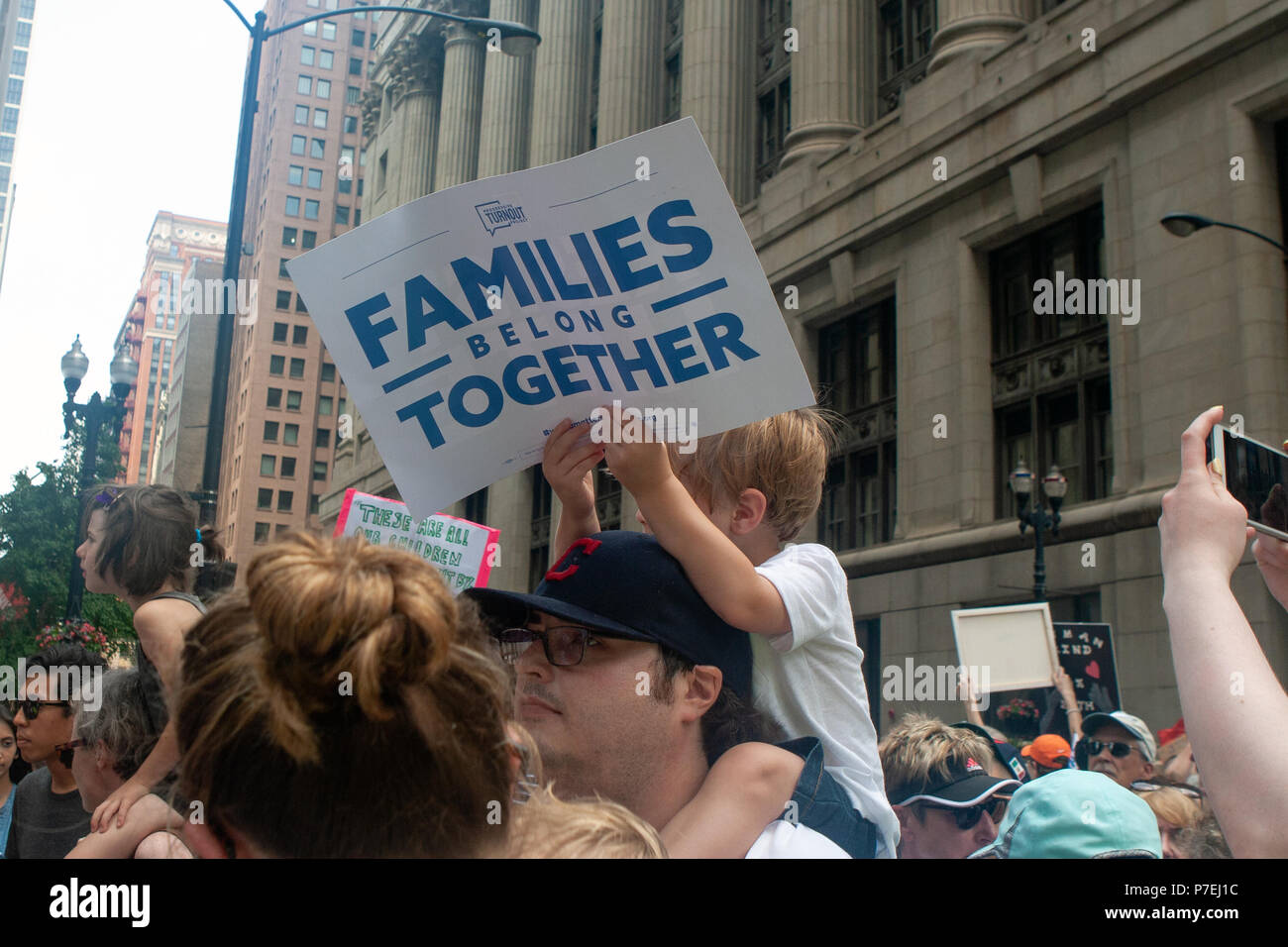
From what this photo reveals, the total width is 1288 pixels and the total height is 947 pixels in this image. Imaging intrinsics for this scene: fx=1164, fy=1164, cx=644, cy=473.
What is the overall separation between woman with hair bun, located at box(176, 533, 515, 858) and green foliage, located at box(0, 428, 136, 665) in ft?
145

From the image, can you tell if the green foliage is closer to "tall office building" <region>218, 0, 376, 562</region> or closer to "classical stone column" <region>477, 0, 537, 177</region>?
"classical stone column" <region>477, 0, 537, 177</region>

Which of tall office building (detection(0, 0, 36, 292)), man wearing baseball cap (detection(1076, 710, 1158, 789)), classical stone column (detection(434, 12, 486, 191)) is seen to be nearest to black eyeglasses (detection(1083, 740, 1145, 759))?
man wearing baseball cap (detection(1076, 710, 1158, 789))

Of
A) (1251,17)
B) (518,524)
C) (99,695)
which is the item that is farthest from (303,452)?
→ (99,695)

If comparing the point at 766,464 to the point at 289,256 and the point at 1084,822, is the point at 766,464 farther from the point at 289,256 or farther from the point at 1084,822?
the point at 289,256

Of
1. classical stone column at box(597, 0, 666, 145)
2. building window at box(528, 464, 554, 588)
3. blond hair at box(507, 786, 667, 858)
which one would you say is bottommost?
blond hair at box(507, 786, 667, 858)

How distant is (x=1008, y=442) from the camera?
76.1ft

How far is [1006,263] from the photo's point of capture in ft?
77.6

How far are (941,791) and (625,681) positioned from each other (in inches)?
95.7

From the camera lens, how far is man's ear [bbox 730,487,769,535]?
8.37ft

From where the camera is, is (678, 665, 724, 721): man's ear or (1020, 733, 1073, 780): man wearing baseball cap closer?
(678, 665, 724, 721): man's ear

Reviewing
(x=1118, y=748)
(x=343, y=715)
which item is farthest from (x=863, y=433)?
(x=343, y=715)

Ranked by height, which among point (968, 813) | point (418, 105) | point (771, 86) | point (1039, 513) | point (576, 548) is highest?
point (418, 105)

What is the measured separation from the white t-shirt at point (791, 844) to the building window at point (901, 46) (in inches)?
1097
